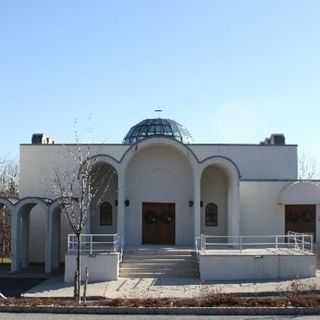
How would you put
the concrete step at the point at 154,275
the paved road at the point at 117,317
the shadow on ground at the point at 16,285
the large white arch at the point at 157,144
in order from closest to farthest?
the paved road at the point at 117,317 → the shadow on ground at the point at 16,285 → the concrete step at the point at 154,275 → the large white arch at the point at 157,144

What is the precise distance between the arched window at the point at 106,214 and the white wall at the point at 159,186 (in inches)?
44.6

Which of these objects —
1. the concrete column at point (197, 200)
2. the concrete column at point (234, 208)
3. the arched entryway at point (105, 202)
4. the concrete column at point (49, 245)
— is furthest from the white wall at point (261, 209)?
the concrete column at point (49, 245)

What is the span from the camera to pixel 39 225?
107 feet

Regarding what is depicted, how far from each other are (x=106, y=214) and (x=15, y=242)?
5439 millimetres

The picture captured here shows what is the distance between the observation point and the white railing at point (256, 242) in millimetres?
27891

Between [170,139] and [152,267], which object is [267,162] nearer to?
[170,139]

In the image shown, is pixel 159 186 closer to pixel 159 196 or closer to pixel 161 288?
pixel 159 196

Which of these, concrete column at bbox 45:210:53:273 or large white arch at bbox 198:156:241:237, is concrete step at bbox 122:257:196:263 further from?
concrete column at bbox 45:210:53:273

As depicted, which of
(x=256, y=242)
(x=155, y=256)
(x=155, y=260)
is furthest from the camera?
(x=256, y=242)

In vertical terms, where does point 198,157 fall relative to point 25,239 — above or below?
above

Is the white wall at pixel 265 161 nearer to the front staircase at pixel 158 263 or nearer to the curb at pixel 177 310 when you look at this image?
the front staircase at pixel 158 263

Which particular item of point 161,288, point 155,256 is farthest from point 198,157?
point 161,288

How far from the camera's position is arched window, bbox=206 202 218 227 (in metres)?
32.2

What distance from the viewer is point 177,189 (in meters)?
31.6
